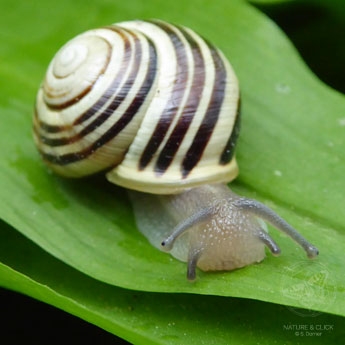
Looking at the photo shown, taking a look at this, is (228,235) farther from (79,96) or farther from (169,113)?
(79,96)

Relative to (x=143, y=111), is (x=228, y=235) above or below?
below

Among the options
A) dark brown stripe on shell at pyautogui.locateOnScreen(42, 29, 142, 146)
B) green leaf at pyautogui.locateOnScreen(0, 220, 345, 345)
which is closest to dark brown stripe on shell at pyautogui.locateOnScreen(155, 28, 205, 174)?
dark brown stripe on shell at pyautogui.locateOnScreen(42, 29, 142, 146)

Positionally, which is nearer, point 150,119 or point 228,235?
point 228,235

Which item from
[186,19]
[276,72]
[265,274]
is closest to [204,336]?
[265,274]

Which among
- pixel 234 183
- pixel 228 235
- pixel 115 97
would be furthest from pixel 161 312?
pixel 115 97

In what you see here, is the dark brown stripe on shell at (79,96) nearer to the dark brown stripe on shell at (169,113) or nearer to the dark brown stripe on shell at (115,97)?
Result: the dark brown stripe on shell at (115,97)

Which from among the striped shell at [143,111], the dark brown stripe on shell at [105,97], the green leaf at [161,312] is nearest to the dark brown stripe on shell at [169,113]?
the striped shell at [143,111]

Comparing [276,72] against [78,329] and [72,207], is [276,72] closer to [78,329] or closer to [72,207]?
[72,207]
